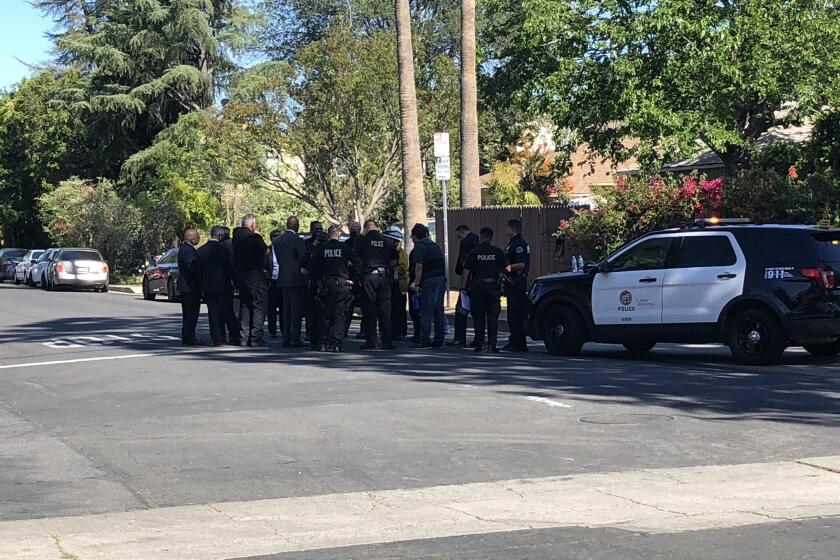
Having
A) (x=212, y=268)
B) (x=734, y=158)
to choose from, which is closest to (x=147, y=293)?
(x=734, y=158)

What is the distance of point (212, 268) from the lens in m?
19.4

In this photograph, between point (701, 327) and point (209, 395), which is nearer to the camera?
point (209, 395)

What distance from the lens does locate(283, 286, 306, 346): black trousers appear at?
1934 centimetres

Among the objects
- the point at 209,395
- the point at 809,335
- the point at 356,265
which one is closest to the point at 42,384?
the point at 209,395

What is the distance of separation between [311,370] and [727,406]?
19.0ft

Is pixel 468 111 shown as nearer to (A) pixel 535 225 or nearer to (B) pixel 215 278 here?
A: (A) pixel 535 225

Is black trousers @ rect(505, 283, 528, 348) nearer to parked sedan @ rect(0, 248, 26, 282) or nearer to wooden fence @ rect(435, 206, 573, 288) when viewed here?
wooden fence @ rect(435, 206, 573, 288)

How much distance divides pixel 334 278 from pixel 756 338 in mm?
6284

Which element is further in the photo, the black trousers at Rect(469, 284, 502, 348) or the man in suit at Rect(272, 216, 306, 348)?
the man in suit at Rect(272, 216, 306, 348)

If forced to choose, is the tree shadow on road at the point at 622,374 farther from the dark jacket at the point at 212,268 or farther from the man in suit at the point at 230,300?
the dark jacket at the point at 212,268

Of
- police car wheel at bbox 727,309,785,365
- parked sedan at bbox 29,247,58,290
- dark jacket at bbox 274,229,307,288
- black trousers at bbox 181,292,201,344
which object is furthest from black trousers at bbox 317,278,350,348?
parked sedan at bbox 29,247,58,290

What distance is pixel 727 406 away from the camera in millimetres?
11945

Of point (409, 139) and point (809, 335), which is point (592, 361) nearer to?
point (809, 335)

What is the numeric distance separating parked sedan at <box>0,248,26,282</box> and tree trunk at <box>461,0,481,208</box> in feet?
97.4
